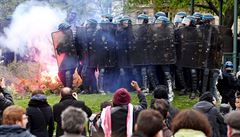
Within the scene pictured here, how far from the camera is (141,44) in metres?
15.2

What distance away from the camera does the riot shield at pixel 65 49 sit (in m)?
15.6

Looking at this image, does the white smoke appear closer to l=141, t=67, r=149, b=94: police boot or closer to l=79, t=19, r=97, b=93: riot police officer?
l=79, t=19, r=97, b=93: riot police officer

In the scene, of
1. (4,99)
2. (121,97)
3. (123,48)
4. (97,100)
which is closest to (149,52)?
(123,48)

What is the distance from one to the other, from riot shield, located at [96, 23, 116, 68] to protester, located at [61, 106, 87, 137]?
32.0ft

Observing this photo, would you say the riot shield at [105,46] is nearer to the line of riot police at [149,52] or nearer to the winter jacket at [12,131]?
the line of riot police at [149,52]

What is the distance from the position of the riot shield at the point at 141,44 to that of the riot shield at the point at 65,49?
1515mm

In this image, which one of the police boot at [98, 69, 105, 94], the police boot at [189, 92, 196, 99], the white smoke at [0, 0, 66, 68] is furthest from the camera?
the white smoke at [0, 0, 66, 68]

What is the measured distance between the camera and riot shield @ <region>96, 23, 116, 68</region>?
1560cm

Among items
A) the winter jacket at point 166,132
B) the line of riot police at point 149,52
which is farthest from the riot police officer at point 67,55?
the winter jacket at point 166,132

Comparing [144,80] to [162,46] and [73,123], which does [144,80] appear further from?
[73,123]

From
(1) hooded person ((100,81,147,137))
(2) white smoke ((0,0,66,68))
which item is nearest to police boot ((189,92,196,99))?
(2) white smoke ((0,0,66,68))

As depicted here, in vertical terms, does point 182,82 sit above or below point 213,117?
below

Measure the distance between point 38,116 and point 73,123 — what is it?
301 centimetres

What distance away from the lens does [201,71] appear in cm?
1515
